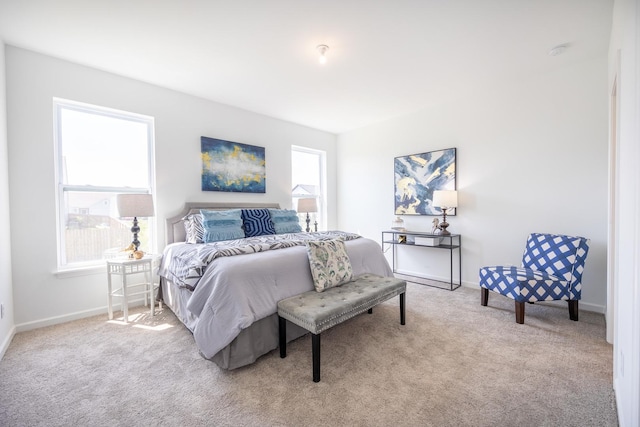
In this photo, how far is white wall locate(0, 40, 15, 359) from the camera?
86.1 inches

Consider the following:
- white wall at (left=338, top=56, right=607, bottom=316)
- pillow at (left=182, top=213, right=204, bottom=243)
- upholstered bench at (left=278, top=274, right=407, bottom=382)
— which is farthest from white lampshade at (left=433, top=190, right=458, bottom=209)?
pillow at (left=182, top=213, right=204, bottom=243)

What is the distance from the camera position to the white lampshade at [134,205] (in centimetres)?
269

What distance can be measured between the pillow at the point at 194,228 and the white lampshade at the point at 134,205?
0.47 m

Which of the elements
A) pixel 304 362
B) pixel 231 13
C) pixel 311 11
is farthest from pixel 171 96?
pixel 304 362

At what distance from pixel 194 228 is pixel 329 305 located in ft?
6.57

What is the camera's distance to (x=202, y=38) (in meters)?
2.34

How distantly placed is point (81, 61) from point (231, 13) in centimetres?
185

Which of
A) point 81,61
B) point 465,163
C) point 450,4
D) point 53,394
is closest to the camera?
point 53,394

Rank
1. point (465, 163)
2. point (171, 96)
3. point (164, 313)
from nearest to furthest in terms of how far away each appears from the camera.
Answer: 1. point (164, 313)
2. point (171, 96)
3. point (465, 163)

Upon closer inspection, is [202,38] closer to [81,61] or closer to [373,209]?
[81,61]

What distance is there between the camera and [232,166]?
3.98m

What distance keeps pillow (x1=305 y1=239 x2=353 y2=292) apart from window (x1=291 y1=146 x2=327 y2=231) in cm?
244

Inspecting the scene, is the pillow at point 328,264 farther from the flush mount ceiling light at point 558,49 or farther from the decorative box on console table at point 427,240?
the flush mount ceiling light at point 558,49

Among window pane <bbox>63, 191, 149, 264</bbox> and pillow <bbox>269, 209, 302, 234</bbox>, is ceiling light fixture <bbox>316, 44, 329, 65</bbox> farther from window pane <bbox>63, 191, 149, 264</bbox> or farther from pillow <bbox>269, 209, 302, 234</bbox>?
window pane <bbox>63, 191, 149, 264</bbox>
